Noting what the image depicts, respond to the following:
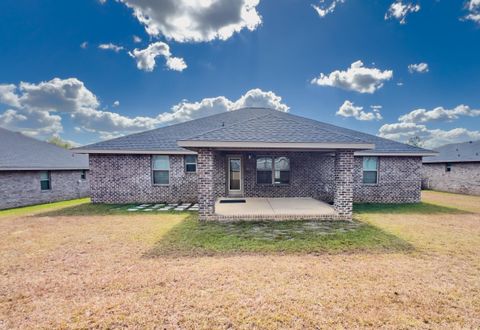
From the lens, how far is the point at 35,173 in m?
11.5

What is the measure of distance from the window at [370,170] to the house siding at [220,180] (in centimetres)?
24

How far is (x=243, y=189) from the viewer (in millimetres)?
10727

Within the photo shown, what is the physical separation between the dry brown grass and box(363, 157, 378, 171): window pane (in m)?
6.23

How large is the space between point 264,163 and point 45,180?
43.1 feet

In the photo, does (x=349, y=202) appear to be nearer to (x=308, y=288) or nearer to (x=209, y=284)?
(x=308, y=288)

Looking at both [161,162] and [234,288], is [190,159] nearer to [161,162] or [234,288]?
[161,162]

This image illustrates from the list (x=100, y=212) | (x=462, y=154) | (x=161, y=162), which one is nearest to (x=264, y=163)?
(x=161, y=162)

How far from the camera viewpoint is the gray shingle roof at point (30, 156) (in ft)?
35.5

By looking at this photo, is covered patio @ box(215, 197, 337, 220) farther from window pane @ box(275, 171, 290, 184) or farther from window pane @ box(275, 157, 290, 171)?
window pane @ box(275, 157, 290, 171)

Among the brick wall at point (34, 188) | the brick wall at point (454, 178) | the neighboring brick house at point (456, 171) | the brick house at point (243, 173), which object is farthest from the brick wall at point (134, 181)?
the brick wall at point (454, 178)

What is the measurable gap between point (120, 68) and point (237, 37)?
9.61m

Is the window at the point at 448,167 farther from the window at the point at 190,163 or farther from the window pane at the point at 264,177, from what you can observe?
the window at the point at 190,163

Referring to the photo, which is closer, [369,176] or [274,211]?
[274,211]

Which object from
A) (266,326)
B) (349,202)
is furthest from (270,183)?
(266,326)
